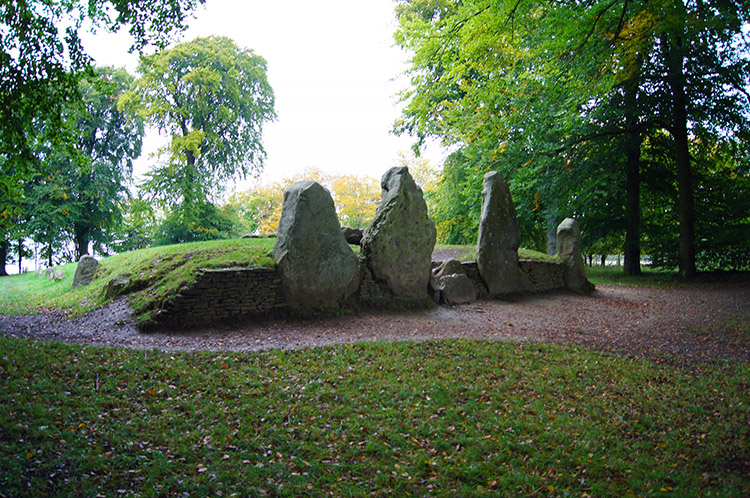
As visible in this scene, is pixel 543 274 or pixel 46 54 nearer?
pixel 46 54

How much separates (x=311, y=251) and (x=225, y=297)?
6.57ft

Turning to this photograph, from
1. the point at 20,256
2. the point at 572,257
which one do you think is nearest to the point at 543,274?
the point at 572,257

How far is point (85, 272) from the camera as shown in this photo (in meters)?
14.9

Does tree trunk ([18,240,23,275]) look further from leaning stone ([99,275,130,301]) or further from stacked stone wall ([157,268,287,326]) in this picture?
stacked stone wall ([157,268,287,326])

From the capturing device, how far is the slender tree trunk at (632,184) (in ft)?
58.4

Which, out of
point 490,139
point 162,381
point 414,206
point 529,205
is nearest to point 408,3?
point 490,139

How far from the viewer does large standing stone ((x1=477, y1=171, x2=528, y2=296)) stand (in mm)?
13078

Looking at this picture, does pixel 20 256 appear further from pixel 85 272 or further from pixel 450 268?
pixel 450 268

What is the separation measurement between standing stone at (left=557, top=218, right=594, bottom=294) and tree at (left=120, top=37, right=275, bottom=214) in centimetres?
1835

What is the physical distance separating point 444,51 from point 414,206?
3.92 metres

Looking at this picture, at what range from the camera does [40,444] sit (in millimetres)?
3750

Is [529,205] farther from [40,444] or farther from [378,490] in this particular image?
[40,444]

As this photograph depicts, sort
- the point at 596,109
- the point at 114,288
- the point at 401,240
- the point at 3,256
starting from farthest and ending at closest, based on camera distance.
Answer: the point at 3,256, the point at 596,109, the point at 401,240, the point at 114,288

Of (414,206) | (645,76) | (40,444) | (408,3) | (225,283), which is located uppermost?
(408,3)
